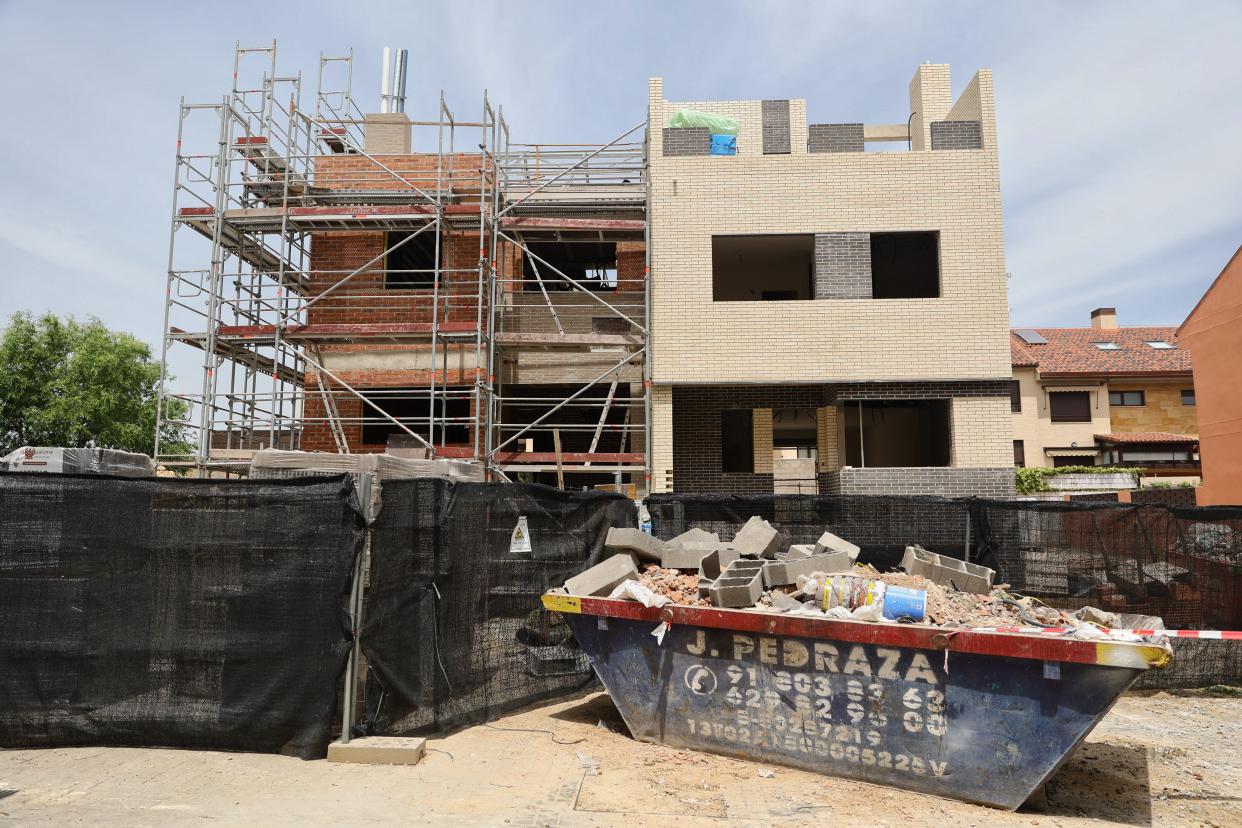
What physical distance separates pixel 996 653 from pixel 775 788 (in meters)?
1.76

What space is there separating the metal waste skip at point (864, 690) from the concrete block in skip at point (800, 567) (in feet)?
2.27

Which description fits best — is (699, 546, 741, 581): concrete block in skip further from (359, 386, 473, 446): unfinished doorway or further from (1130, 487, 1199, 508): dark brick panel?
(1130, 487, 1199, 508): dark brick panel

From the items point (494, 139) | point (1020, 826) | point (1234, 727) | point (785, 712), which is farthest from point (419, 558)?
point (494, 139)

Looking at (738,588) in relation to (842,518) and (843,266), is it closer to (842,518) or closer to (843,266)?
(842,518)

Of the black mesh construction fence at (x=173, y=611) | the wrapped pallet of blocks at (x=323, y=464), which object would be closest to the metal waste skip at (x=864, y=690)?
the black mesh construction fence at (x=173, y=611)

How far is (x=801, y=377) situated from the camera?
15.4 metres

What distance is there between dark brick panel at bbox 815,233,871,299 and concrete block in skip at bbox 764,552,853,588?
9.69 metres

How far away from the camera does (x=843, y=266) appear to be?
51.3ft

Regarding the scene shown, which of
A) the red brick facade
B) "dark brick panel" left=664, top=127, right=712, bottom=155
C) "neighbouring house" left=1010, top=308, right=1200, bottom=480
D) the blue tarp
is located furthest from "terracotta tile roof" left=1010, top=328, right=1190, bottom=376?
the red brick facade

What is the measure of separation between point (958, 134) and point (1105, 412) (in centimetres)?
2488

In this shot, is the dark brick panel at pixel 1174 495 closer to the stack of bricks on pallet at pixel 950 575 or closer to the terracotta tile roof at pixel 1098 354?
the terracotta tile roof at pixel 1098 354

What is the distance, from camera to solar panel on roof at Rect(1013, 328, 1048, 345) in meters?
37.9

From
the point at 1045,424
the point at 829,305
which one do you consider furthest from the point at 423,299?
the point at 1045,424

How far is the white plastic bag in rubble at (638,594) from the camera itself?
6281mm
